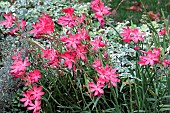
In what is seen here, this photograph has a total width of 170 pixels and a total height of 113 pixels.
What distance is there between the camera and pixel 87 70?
10.2 ft

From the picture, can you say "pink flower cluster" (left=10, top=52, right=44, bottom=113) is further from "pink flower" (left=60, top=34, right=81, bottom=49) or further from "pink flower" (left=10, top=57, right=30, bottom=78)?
"pink flower" (left=60, top=34, right=81, bottom=49)

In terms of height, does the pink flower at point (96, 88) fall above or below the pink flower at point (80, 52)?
below

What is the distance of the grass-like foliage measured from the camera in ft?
8.73

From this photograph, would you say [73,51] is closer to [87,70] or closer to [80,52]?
[80,52]

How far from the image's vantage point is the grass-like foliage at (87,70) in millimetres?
2662

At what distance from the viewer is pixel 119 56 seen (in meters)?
3.74

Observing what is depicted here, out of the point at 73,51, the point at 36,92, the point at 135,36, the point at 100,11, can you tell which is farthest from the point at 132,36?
the point at 36,92

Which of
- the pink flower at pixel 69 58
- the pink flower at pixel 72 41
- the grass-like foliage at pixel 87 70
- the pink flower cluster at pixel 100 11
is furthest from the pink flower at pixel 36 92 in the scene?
the pink flower cluster at pixel 100 11

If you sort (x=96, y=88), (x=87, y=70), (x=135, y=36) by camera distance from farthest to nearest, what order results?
1. (x=87, y=70)
2. (x=135, y=36)
3. (x=96, y=88)

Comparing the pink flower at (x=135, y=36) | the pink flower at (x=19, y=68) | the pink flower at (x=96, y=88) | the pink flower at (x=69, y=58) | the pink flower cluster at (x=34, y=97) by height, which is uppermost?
the pink flower at (x=135, y=36)

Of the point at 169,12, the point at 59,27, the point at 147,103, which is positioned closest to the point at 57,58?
the point at 147,103

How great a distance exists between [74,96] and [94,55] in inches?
15.1

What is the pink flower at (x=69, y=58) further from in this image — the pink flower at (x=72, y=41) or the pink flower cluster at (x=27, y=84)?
the pink flower cluster at (x=27, y=84)

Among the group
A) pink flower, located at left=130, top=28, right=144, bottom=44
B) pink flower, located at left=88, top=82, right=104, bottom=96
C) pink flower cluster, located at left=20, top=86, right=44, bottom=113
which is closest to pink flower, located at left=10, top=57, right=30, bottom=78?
pink flower cluster, located at left=20, top=86, right=44, bottom=113
